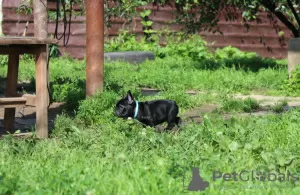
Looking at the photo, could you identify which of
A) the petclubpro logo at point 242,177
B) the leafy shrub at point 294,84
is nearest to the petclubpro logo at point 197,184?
the petclubpro logo at point 242,177

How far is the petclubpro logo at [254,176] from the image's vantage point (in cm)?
506

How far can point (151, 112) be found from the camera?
8.45 metres

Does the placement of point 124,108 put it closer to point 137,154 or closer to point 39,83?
point 39,83

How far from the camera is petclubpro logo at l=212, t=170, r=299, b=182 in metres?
5.06

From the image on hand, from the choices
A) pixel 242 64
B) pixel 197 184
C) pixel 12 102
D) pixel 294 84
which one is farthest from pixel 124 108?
pixel 242 64

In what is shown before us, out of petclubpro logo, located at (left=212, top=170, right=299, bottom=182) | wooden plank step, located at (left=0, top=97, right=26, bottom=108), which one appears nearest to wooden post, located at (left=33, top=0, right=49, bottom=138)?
wooden plank step, located at (left=0, top=97, right=26, bottom=108)

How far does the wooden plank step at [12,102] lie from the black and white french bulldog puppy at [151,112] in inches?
51.4

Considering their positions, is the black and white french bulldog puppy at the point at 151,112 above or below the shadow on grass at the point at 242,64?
below

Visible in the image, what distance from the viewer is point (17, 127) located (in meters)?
8.54

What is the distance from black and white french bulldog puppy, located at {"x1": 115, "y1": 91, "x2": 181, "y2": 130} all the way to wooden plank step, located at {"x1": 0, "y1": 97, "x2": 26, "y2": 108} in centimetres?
130

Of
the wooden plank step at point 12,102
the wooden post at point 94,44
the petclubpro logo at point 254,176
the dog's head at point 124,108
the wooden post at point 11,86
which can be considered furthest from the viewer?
the wooden post at point 94,44

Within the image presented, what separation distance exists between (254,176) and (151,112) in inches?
135

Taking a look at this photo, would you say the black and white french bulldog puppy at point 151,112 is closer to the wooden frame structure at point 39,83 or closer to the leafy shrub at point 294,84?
the wooden frame structure at point 39,83

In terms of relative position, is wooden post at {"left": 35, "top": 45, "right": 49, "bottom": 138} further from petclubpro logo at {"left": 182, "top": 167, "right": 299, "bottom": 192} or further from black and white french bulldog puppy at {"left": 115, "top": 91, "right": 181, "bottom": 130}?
petclubpro logo at {"left": 182, "top": 167, "right": 299, "bottom": 192}
